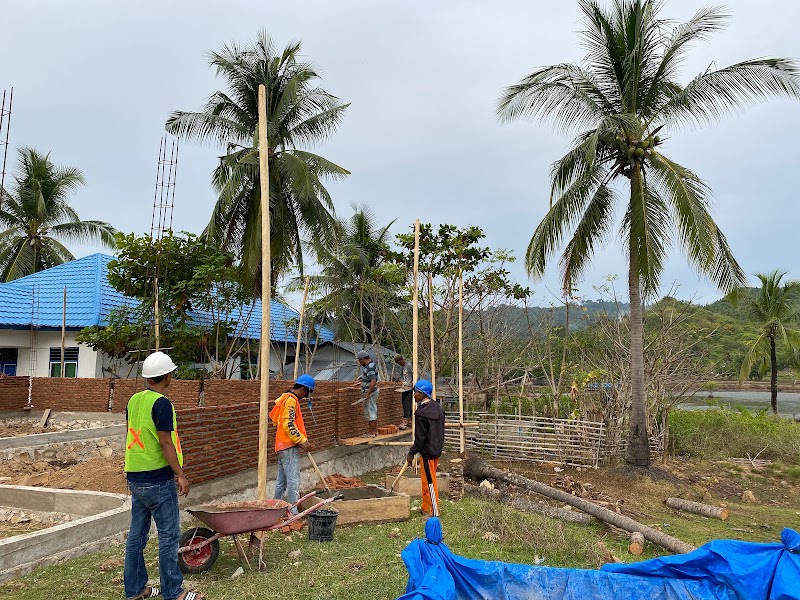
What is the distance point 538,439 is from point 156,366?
10976 millimetres

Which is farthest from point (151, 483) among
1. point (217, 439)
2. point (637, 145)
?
point (637, 145)

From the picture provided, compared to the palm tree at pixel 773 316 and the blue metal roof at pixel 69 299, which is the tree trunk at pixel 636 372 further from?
the palm tree at pixel 773 316

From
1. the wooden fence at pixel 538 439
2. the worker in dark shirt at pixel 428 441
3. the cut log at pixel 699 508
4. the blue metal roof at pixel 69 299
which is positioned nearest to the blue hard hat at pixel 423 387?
the worker in dark shirt at pixel 428 441

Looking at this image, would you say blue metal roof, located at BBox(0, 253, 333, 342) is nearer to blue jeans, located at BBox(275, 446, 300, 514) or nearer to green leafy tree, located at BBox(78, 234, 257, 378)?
green leafy tree, located at BBox(78, 234, 257, 378)

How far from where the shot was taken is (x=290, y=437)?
7.27m

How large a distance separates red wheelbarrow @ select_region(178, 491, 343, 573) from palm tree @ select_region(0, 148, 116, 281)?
24.2m

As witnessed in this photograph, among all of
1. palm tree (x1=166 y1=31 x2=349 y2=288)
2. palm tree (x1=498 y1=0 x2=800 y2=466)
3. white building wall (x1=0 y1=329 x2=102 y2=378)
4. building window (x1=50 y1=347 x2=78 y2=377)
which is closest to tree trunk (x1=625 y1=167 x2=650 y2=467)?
palm tree (x1=498 y1=0 x2=800 y2=466)

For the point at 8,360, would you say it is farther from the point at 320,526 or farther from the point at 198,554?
the point at 198,554

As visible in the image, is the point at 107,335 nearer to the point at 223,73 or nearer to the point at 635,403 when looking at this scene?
the point at 223,73

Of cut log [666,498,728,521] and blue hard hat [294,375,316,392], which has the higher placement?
blue hard hat [294,375,316,392]

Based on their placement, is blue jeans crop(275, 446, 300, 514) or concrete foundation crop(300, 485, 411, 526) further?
concrete foundation crop(300, 485, 411, 526)

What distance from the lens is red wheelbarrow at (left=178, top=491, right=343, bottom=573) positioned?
5353 mm

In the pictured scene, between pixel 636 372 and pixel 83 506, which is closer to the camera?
pixel 83 506

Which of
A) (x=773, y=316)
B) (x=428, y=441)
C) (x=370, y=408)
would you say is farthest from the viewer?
(x=773, y=316)
